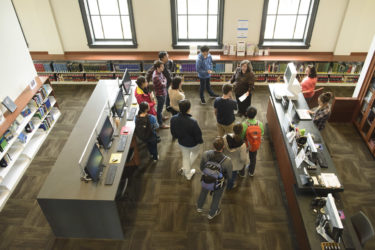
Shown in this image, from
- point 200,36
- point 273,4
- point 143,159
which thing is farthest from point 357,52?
point 143,159

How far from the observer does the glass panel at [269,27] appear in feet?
24.6

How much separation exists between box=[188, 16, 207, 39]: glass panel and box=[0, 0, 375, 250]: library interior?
0.09ft

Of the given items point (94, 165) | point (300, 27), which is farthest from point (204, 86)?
point (94, 165)

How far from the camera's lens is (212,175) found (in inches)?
151

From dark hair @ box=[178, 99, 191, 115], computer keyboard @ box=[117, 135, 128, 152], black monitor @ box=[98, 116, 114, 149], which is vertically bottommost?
computer keyboard @ box=[117, 135, 128, 152]

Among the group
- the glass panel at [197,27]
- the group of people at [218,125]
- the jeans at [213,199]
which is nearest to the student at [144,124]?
the group of people at [218,125]

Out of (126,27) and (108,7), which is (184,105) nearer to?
(126,27)

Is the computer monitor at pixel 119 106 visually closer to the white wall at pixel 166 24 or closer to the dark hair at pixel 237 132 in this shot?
the dark hair at pixel 237 132

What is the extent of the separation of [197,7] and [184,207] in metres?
5.08

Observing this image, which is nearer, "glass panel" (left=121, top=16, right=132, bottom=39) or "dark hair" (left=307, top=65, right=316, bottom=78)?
"dark hair" (left=307, top=65, right=316, bottom=78)

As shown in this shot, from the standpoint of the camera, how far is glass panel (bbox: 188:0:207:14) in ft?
24.1

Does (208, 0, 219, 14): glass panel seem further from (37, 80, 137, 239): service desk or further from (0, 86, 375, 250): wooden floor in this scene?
(37, 80, 137, 239): service desk

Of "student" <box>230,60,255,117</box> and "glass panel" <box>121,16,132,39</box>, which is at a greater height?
"glass panel" <box>121,16,132,39</box>

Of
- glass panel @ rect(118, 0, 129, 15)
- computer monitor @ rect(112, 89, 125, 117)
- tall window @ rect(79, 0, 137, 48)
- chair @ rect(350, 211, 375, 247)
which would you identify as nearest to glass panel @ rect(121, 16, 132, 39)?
tall window @ rect(79, 0, 137, 48)
